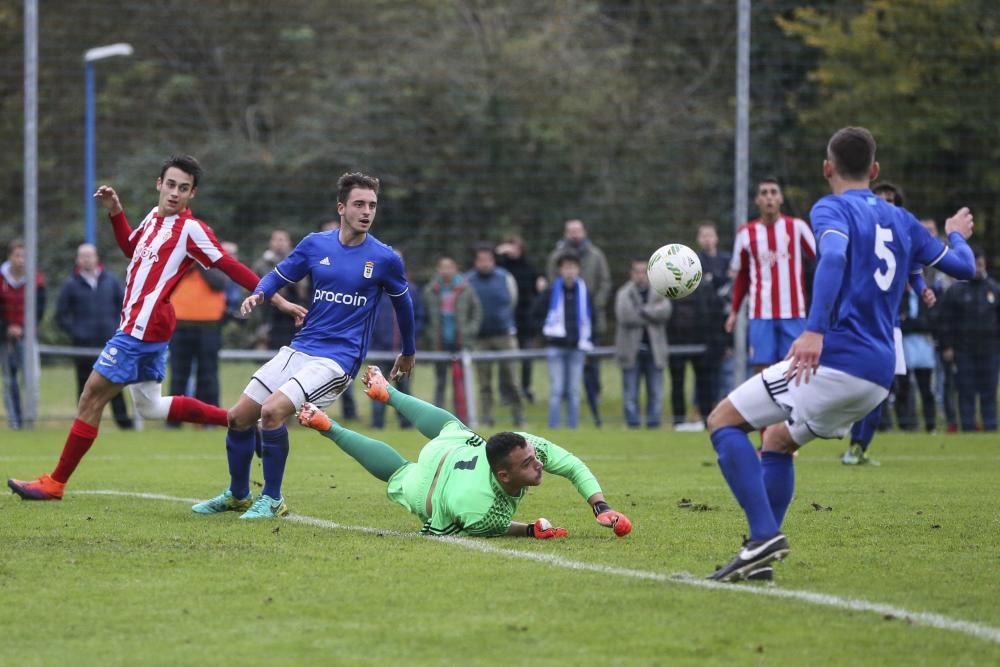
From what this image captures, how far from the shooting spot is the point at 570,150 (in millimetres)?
25547

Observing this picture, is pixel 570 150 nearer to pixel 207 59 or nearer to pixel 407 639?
pixel 207 59

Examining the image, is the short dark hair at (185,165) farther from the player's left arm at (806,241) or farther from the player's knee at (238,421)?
the player's left arm at (806,241)

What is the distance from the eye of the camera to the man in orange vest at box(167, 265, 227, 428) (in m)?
16.8

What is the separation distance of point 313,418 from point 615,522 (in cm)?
198

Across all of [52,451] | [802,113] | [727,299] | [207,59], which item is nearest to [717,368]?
[727,299]

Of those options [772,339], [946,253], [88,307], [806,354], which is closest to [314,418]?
[806,354]

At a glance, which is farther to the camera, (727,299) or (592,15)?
(592,15)

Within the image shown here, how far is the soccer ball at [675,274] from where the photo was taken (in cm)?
914

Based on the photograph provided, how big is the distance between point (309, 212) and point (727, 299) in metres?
9.85

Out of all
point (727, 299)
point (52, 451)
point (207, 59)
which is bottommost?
point (52, 451)

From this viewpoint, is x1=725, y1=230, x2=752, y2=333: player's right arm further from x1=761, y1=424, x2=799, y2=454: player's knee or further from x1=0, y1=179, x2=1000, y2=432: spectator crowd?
x1=761, y1=424, x2=799, y2=454: player's knee

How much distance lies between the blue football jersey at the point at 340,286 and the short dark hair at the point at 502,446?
5.35 ft

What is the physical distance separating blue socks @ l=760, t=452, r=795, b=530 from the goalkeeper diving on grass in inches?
40.9

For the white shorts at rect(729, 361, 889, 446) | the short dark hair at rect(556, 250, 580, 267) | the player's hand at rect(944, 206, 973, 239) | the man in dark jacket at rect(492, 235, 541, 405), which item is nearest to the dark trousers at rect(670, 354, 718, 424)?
the short dark hair at rect(556, 250, 580, 267)
